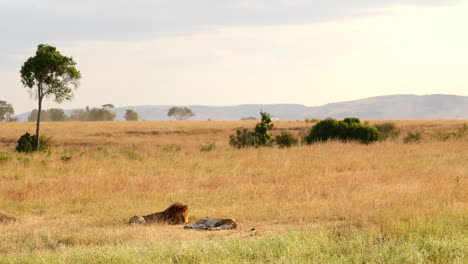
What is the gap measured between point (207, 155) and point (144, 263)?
18905 mm

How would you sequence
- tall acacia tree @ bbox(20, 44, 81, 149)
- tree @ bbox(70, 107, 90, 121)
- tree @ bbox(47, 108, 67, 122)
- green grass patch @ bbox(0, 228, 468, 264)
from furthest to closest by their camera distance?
tree @ bbox(47, 108, 67, 122) < tree @ bbox(70, 107, 90, 121) < tall acacia tree @ bbox(20, 44, 81, 149) < green grass patch @ bbox(0, 228, 468, 264)

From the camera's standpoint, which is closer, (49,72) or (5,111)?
(49,72)

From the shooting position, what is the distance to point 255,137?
Answer: 108 feet

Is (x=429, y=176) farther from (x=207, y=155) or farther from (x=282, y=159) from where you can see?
(x=207, y=155)

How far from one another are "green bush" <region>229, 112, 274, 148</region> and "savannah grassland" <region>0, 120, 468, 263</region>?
304 inches

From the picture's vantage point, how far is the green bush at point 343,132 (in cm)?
3394

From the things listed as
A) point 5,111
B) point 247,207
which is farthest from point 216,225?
point 5,111

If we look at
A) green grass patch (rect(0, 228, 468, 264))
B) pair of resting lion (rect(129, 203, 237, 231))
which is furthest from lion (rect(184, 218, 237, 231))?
green grass patch (rect(0, 228, 468, 264))

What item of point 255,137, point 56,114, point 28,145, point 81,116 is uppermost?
point 56,114

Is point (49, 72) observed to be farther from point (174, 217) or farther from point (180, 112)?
point (180, 112)

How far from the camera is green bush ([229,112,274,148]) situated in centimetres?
3253

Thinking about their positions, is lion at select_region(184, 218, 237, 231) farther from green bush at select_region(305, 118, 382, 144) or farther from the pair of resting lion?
green bush at select_region(305, 118, 382, 144)

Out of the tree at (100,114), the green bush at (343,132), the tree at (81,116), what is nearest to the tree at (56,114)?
the tree at (81,116)

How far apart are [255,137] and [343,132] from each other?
17.7 ft
